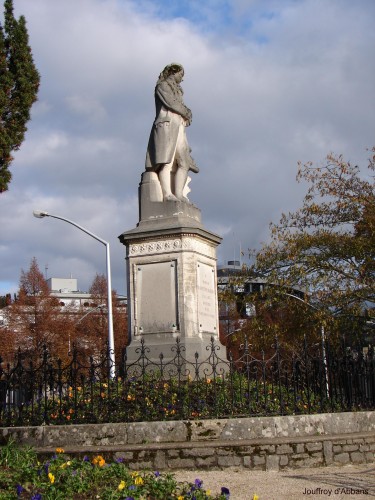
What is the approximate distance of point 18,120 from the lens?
14781 mm

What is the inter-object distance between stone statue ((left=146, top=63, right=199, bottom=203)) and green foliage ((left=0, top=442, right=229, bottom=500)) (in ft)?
22.2

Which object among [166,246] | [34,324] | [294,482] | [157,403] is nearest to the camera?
[294,482]

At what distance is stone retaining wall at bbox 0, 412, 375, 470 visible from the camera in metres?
9.24

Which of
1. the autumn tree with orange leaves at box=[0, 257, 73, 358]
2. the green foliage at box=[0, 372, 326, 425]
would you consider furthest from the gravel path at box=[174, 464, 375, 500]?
the autumn tree with orange leaves at box=[0, 257, 73, 358]

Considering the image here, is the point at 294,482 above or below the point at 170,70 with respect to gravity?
below

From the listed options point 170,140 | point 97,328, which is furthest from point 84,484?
point 97,328

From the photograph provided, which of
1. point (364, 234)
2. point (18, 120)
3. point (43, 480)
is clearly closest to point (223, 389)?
point (43, 480)

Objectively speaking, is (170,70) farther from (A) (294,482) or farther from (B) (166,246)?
(A) (294,482)

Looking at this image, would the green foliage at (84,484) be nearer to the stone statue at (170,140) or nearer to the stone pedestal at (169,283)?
the stone pedestal at (169,283)

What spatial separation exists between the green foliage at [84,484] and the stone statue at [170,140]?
6.77 m

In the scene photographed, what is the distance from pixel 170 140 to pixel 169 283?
9.59 ft

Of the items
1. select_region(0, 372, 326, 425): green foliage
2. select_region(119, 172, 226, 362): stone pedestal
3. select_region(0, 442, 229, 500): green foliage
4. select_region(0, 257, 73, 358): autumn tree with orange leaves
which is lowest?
select_region(0, 442, 229, 500): green foliage

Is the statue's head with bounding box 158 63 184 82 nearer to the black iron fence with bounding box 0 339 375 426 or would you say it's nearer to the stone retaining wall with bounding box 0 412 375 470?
the black iron fence with bounding box 0 339 375 426

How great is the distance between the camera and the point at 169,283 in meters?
12.4
